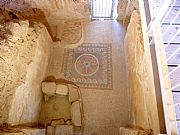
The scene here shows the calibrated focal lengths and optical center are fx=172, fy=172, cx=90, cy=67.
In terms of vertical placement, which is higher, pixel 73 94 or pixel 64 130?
pixel 73 94

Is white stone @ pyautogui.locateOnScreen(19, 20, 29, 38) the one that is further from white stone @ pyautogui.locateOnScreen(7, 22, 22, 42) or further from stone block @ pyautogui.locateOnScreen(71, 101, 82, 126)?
stone block @ pyautogui.locateOnScreen(71, 101, 82, 126)

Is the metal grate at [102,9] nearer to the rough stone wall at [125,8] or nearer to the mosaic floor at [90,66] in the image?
the rough stone wall at [125,8]

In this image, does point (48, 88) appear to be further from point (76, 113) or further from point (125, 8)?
point (125, 8)

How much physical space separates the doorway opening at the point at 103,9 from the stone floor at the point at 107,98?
0.67m

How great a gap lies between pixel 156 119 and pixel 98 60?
190 cm

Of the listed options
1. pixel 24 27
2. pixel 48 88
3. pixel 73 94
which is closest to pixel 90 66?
pixel 73 94

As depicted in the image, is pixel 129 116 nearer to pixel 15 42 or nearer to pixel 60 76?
pixel 60 76

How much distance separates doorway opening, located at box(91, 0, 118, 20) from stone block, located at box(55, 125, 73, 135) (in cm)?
239

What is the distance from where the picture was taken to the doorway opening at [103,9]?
12.2 ft

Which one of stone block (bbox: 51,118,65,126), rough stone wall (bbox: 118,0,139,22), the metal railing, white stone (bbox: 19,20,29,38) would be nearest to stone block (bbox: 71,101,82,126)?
stone block (bbox: 51,118,65,126)

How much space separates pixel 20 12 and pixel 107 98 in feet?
7.32

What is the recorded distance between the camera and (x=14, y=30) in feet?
6.63

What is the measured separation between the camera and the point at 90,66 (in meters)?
3.18

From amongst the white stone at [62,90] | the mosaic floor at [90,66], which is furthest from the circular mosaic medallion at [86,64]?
the white stone at [62,90]
